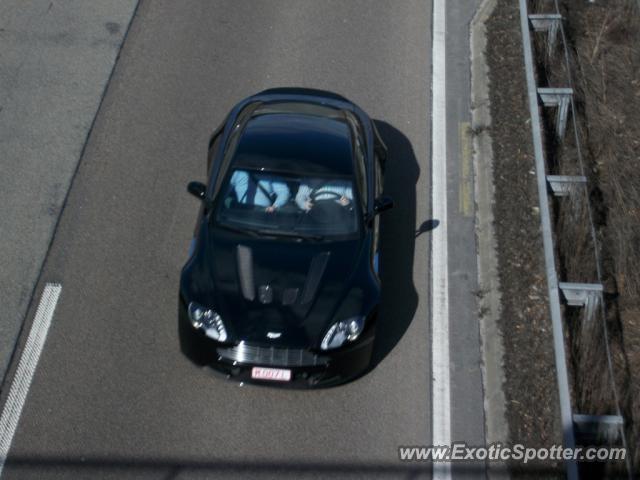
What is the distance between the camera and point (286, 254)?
938 cm

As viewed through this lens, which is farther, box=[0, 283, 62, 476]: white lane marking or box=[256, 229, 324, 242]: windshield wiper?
box=[256, 229, 324, 242]: windshield wiper

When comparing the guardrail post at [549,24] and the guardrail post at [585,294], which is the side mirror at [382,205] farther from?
the guardrail post at [549,24]

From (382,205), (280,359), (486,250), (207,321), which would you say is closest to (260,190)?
(382,205)

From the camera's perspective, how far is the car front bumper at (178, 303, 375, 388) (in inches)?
345

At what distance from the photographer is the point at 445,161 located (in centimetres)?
1209

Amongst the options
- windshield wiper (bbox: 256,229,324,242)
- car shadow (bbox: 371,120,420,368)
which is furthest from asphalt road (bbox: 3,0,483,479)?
windshield wiper (bbox: 256,229,324,242)

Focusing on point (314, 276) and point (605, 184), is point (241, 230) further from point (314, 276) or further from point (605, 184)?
point (605, 184)

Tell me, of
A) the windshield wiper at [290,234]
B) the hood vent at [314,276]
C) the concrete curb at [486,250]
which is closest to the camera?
the hood vent at [314,276]

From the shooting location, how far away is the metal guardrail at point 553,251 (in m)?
8.24

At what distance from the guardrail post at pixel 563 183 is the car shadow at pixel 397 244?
1.44 metres

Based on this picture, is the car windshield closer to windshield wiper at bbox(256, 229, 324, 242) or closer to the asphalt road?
windshield wiper at bbox(256, 229, 324, 242)

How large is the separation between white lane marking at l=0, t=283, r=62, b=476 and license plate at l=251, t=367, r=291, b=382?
2223 mm

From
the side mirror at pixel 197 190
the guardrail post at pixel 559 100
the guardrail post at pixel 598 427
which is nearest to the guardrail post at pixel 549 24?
the guardrail post at pixel 559 100

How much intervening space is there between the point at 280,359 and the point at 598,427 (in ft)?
8.97
